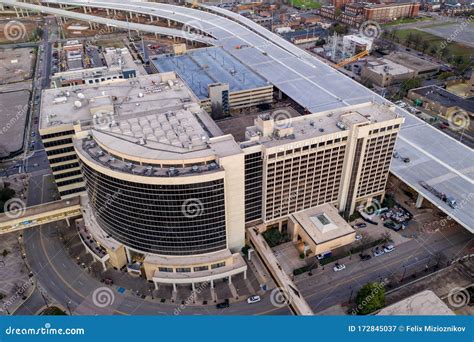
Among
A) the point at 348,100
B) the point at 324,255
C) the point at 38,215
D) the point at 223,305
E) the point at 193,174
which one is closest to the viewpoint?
the point at 193,174

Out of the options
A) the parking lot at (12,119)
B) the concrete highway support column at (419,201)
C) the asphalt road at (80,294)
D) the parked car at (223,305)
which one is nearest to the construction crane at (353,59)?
the concrete highway support column at (419,201)

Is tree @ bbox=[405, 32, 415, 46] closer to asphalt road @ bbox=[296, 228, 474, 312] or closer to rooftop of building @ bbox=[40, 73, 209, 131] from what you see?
asphalt road @ bbox=[296, 228, 474, 312]

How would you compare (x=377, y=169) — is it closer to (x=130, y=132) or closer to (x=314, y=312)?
(x=314, y=312)

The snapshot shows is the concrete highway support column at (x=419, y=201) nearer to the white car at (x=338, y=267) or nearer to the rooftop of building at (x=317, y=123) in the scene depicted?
the rooftop of building at (x=317, y=123)

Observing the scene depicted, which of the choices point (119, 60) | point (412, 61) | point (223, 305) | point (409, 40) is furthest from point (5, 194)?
point (409, 40)

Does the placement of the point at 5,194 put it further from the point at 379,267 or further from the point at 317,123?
the point at 379,267

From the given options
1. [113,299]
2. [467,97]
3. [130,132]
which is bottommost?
[113,299]

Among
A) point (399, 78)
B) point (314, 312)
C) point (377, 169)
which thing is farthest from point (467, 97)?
point (314, 312)
